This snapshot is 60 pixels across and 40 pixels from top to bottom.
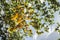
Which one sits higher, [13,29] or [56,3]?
[56,3]

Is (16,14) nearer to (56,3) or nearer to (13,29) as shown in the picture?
(13,29)

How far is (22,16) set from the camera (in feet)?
64.2

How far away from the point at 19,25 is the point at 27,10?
1470 mm

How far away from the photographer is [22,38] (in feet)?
68.2

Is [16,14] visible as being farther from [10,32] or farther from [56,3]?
[56,3]

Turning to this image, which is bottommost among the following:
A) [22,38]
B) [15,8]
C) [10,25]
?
[22,38]

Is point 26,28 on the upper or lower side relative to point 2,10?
lower

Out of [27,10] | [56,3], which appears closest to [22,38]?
[27,10]

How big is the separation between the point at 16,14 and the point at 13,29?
1.25 metres

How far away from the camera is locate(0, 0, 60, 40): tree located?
19562 millimetres

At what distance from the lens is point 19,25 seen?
19484 mm

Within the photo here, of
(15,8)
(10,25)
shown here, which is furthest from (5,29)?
(15,8)

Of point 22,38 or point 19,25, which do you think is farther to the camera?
point 22,38

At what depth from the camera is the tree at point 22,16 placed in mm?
19562
